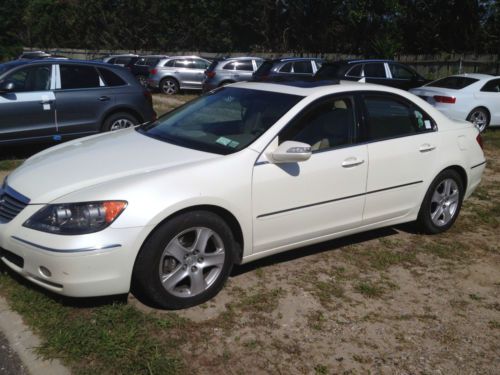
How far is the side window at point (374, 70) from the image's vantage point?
47.0ft

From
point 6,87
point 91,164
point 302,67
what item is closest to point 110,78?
point 6,87

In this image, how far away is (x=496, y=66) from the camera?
19.9 metres

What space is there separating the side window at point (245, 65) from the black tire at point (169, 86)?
126 inches

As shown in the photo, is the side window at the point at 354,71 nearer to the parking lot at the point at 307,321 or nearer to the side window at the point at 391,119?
the side window at the point at 391,119

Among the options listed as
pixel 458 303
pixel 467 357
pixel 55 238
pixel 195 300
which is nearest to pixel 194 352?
pixel 195 300

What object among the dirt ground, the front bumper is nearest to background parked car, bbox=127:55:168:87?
the dirt ground

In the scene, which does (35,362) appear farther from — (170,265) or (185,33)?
(185,33)

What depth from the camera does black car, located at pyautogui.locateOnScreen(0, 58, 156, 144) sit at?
7.77 meters

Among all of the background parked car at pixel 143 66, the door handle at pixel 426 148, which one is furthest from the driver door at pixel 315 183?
the background parked car at pixel 143 66

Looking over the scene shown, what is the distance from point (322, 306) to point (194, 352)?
1069 millimetres

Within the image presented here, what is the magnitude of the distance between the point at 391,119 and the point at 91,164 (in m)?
2.62

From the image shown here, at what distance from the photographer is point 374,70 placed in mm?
14477

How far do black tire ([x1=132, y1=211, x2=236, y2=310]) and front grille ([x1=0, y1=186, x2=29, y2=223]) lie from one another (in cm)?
87

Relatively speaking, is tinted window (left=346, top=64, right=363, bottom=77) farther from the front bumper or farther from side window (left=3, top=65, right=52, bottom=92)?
the front bumper
